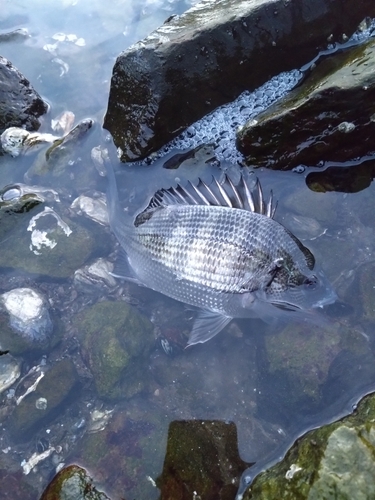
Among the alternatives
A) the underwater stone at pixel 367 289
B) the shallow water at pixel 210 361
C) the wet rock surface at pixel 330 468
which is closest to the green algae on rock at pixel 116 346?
the shallow water at pixel 210 361

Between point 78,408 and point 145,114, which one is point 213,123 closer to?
point 145,114

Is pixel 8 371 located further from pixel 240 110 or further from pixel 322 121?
pixel 322 121

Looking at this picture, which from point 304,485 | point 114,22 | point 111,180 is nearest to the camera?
point 304,485

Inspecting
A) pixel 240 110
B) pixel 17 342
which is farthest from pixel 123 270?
pixel 240 110

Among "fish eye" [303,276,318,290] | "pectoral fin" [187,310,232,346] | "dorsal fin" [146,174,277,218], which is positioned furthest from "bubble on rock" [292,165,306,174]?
"pectoral fin" [187,310,232,346]

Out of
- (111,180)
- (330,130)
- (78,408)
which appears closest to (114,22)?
(111,180)

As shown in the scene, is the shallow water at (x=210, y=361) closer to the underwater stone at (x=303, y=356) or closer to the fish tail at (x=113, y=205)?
the underwater stone at (x=303, y=356)

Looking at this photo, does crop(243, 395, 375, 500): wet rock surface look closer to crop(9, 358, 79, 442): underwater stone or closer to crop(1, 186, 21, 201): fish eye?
crop(9, 358, 79, 442): underwater stone
